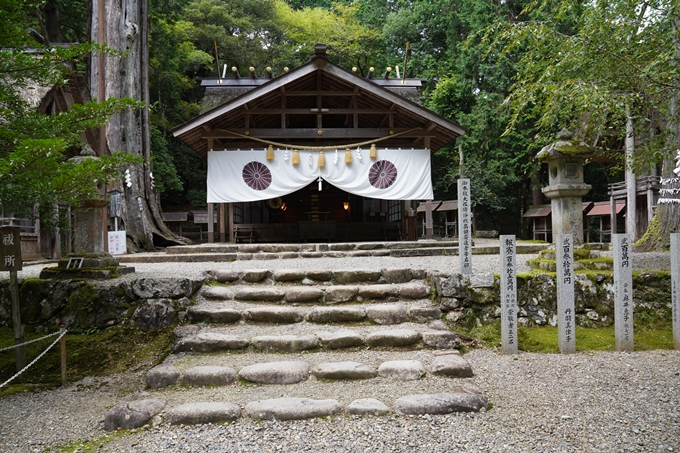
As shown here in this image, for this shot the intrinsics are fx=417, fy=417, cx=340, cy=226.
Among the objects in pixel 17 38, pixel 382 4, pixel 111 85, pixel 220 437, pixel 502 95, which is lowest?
pixel 220 437

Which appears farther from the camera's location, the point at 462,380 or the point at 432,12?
the point at 432,12

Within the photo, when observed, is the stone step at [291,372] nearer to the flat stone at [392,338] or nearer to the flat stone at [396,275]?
the flat stone at [392,338]

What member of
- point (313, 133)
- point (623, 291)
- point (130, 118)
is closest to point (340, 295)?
point (623, 291)

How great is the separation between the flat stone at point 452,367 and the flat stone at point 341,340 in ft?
2.75

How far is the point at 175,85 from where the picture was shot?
1844 cm

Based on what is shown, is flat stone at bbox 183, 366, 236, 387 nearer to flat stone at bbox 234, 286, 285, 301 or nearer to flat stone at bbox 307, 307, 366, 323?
flat stone at bbox 307, 307, 366, 323

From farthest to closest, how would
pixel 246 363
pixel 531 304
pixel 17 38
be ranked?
1. pixel 531 304
2. pixel 246 363
3. pixel 17 38

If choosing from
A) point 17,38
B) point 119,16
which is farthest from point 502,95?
point 17,38

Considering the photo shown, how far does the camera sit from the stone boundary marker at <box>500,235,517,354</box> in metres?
4.67

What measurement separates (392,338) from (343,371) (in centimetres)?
85

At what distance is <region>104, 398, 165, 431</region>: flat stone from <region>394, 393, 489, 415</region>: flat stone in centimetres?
198

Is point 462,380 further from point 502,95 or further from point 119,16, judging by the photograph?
point 502,95

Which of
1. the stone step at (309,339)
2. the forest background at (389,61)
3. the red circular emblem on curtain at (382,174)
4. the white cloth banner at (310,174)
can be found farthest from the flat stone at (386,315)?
the forest background at (389,61)

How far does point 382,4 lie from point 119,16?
57.9 ft
